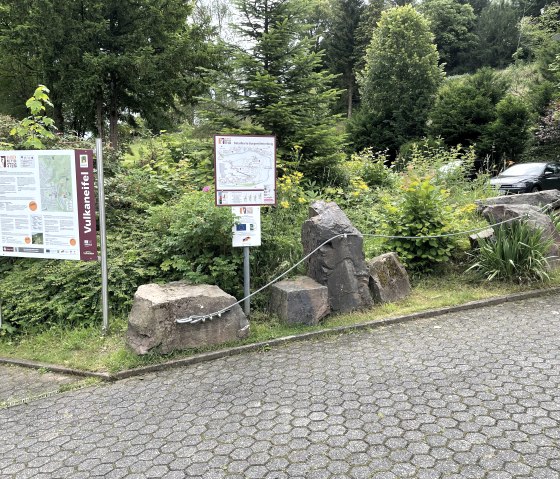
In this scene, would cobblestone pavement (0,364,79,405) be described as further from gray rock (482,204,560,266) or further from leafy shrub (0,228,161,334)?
gray rock (482,204,560,266)

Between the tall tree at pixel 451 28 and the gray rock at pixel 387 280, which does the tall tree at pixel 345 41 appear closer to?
the tall tree at pixel 451 28

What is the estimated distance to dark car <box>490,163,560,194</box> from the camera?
51.6ft

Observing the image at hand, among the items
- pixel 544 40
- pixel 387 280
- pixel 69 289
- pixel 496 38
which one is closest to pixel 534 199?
pixel 387 280

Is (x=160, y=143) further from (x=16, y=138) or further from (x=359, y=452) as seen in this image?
(x=359, y=452)

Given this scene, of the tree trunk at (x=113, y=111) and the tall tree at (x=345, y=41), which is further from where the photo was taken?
the tall tree at (x=345, y=41)

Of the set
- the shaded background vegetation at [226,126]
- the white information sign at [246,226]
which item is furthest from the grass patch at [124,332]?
the white information sign at [246,226]

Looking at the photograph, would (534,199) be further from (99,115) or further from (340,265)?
(99,115)

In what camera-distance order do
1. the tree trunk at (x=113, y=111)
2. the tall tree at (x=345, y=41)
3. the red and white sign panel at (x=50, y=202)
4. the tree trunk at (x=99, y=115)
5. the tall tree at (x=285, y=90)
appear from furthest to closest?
the tall tree at (x=345, y=41), the tree trunk at (x=113, y=111), the tree trunk at (x=99, y=115), the tall tree at (x=285, y=90), the red and white sign panel at (x=50, y=202)

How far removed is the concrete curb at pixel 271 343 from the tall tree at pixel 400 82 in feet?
79.1

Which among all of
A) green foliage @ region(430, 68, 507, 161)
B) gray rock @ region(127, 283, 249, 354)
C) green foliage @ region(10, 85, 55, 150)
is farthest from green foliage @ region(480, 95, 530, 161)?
gray rock @ region(127, 283, 249, 354)

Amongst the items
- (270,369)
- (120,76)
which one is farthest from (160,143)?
(120,76)

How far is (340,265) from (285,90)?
5309 millimetres

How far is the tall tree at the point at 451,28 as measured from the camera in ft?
161

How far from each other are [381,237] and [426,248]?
644 millimetres
